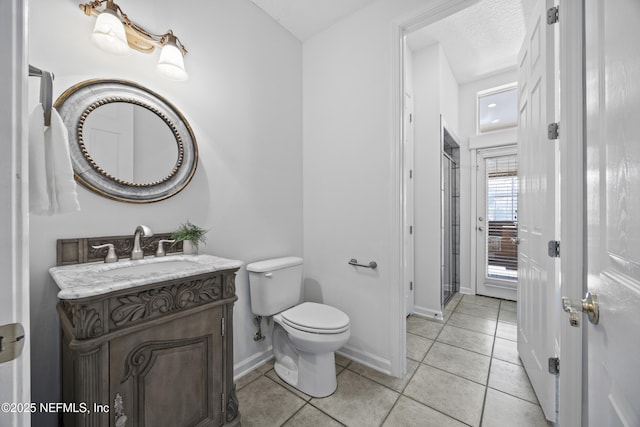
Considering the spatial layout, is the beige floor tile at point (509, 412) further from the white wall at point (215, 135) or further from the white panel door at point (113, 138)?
the white panel door at point (113, 138)

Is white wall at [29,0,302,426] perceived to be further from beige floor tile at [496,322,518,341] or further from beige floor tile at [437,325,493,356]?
beige floor tile at [496,322,518,341]

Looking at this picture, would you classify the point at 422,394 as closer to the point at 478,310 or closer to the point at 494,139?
the point at 478,310

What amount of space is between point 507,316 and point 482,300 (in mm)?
490

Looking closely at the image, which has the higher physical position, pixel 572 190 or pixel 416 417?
pixel 572 190

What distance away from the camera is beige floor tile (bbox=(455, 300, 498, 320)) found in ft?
9.10

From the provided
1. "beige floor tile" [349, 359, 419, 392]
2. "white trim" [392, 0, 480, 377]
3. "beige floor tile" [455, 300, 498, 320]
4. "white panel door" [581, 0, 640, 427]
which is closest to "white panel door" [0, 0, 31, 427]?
"white panel door" [581, 0, 640, 427]

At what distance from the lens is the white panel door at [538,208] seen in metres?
1.29

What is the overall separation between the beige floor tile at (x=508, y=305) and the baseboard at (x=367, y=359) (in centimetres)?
200

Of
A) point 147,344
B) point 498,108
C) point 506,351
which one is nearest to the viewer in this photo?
point 147,344

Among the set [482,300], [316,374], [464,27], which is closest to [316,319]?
[316,374]

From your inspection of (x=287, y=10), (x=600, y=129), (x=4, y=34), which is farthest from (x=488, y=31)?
(x=4, y=34)

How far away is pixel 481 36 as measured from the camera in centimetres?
255

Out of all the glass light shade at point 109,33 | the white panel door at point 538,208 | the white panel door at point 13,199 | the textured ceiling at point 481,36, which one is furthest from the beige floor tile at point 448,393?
the textured ceiling at point 481,36

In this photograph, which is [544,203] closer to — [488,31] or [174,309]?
[174,309]
